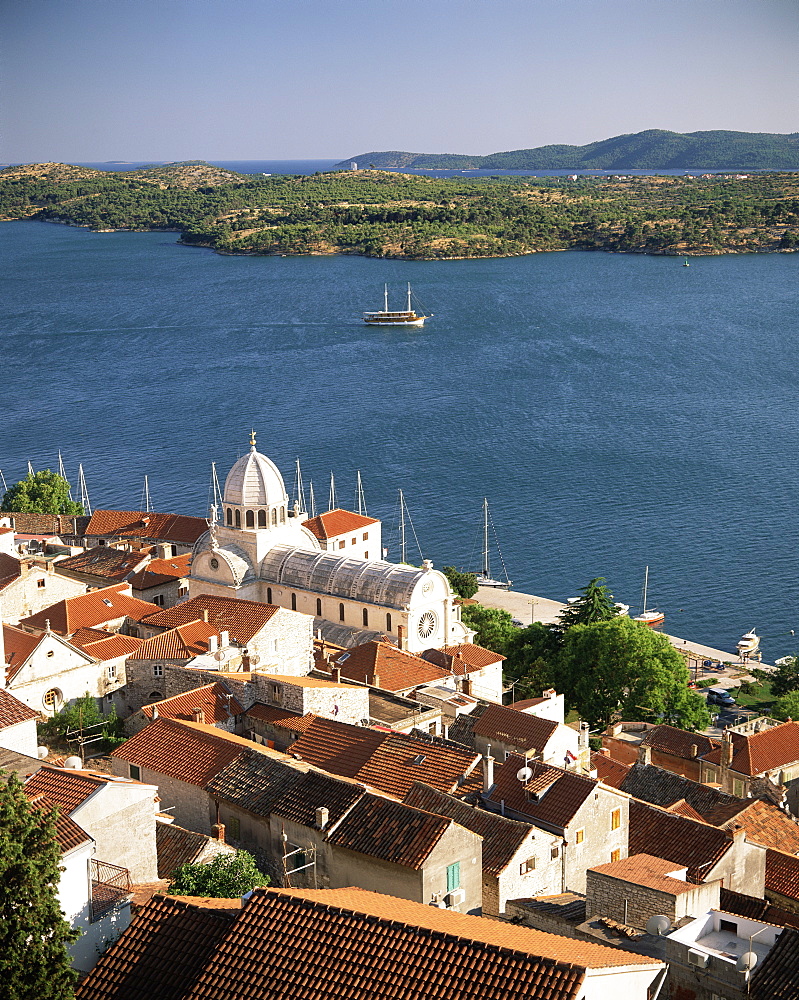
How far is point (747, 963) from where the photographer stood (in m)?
13.4

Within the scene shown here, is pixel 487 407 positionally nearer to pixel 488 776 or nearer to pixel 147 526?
pixel 147 526

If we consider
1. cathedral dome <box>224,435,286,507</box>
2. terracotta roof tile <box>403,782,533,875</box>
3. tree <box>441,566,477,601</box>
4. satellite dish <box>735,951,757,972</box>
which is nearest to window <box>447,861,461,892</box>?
terracotta roof tile <box>403,782,533,875</box>

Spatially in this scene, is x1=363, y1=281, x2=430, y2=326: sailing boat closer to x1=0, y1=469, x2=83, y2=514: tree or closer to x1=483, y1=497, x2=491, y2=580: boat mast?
x1=483, y1=497, x2=491, y2=580: boat mast

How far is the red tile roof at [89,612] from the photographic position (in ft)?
106

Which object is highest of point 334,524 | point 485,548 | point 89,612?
point 89,612

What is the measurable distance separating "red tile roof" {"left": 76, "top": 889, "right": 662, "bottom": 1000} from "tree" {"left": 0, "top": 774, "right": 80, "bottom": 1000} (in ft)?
2.08

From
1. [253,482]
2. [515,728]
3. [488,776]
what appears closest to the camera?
[488,776]

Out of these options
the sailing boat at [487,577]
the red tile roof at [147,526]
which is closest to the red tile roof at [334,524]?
the red tile roof at [147,526]

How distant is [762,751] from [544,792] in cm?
932

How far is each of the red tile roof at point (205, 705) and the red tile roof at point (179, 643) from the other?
3.05 metres

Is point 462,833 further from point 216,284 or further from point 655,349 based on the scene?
point 216,284

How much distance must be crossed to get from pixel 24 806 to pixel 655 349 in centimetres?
9263

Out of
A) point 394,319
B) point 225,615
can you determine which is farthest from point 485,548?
point 394,319

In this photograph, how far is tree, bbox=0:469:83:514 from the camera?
5441cm
